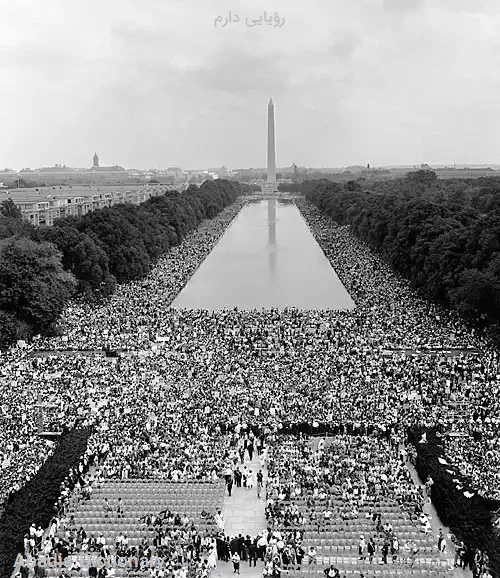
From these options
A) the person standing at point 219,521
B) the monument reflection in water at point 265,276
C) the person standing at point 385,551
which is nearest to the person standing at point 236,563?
the person standing at point 219,521

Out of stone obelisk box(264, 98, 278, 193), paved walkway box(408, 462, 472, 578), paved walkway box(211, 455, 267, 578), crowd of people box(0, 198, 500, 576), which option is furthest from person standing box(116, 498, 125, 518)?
stone obelisk box(264, 98, 278, 193)

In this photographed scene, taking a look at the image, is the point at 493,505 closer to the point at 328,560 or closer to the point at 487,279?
the point at 328,560

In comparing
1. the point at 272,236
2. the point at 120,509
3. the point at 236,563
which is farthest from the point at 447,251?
the point at 272,236

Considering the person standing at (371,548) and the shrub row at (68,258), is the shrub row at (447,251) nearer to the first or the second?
the shrub row at (68,258)

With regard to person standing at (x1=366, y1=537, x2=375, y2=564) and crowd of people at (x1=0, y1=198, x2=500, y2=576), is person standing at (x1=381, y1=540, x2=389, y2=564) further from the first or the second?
crowd of people at (x1=0, y1=198, x2=500, y2=576)

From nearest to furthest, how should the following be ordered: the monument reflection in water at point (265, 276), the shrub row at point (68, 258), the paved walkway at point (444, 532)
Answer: the paved walkway at point (444, 532) < the shrub row at point (68, 258) < the monument reflection in water at point (265, 276)
